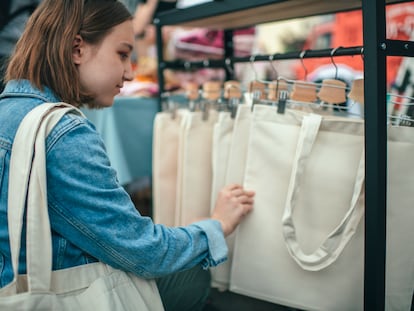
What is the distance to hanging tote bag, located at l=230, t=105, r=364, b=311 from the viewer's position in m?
0.76

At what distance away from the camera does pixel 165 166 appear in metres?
1.15

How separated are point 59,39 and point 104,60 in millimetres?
81

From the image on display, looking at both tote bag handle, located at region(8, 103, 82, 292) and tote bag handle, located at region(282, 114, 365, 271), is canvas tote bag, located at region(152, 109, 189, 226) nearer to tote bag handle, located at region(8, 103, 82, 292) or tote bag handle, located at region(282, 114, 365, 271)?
tote bag handle, located at region(282, 114, 365, 271)

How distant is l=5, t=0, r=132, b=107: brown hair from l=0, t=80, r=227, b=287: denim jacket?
0.03m

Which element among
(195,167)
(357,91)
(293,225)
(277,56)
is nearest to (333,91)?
(357,91)

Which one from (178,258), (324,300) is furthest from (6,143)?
(324,300)

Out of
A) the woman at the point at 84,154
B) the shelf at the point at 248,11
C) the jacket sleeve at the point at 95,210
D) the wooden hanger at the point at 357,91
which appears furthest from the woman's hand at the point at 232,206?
the shelf at the point at 248,11

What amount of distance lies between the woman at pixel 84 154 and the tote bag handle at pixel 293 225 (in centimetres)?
13

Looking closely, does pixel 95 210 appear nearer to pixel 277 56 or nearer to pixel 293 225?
pixel 293 225

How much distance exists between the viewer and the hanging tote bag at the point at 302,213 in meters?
0.76

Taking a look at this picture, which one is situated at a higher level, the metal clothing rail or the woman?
the metal clothing rail

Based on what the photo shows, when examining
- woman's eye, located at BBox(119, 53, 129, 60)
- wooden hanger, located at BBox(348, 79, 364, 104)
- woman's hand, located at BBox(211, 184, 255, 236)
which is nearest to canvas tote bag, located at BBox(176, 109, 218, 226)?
woman's hand, located at BBox(211, 184, 255, 236)

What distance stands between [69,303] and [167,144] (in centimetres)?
61

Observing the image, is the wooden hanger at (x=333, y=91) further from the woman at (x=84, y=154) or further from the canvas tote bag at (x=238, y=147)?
the woman at (x=84, y=154)
